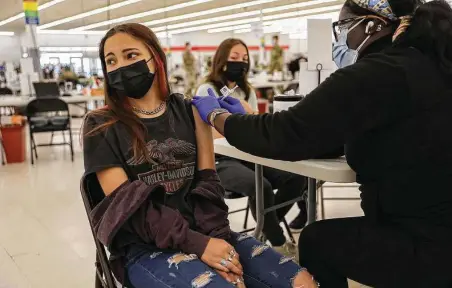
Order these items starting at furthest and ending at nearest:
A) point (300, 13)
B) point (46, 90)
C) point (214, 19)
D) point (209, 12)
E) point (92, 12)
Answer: point (214, 19), point (300, 13), point (209, 12), point (92, 12), point (46, 90)

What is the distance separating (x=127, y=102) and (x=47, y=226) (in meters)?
2.06

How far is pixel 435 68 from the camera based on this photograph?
41.1 inches

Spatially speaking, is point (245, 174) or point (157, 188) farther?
point (245, 174)

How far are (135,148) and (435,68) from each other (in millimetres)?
805

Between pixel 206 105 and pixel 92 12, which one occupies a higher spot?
pixel 92 12

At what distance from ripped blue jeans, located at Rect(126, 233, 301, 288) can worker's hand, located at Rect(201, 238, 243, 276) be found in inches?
0.9

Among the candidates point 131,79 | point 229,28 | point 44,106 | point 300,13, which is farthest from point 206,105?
point 229,28

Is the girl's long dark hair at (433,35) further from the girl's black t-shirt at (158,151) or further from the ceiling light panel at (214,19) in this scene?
the ceiling light panel at (214,19)

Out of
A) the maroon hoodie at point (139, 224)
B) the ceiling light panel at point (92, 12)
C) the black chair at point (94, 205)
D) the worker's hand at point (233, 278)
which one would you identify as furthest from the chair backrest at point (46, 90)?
the ceiling light panel at point (92, 12)

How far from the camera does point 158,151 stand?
133 centimetres

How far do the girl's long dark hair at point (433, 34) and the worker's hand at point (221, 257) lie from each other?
26.5 inches

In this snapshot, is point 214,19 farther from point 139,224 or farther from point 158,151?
point 139,224

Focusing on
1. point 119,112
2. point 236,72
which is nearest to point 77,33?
point 236,72

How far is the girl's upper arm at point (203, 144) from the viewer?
4.64 feet
